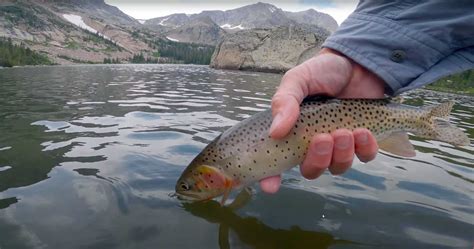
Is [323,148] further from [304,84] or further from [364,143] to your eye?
[304,84]

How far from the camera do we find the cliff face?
101 metres

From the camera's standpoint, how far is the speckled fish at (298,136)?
377cm

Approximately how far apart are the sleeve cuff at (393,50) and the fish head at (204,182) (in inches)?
71.9

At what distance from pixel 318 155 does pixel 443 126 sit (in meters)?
1.61

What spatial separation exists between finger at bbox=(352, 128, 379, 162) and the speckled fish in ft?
0.73

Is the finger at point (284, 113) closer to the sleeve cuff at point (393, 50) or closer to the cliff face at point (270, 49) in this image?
the sleeve cuff at point (393, 50)

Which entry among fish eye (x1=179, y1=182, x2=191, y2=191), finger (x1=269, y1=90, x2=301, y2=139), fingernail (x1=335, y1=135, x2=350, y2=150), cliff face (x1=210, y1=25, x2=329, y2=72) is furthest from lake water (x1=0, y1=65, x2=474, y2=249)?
cliff face (x1=210, y1=25, x2=329, y2=72)

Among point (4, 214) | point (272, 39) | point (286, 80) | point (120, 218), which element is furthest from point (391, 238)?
point (272, 39)

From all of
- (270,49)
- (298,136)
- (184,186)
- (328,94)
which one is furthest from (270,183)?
(270,49)

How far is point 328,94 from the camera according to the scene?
14.4 ft

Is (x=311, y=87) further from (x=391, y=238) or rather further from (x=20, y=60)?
(x=20, y=60)

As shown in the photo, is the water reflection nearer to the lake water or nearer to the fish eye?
the lake water

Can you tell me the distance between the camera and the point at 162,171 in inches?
275

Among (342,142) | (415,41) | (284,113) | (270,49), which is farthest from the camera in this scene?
(270,49)
